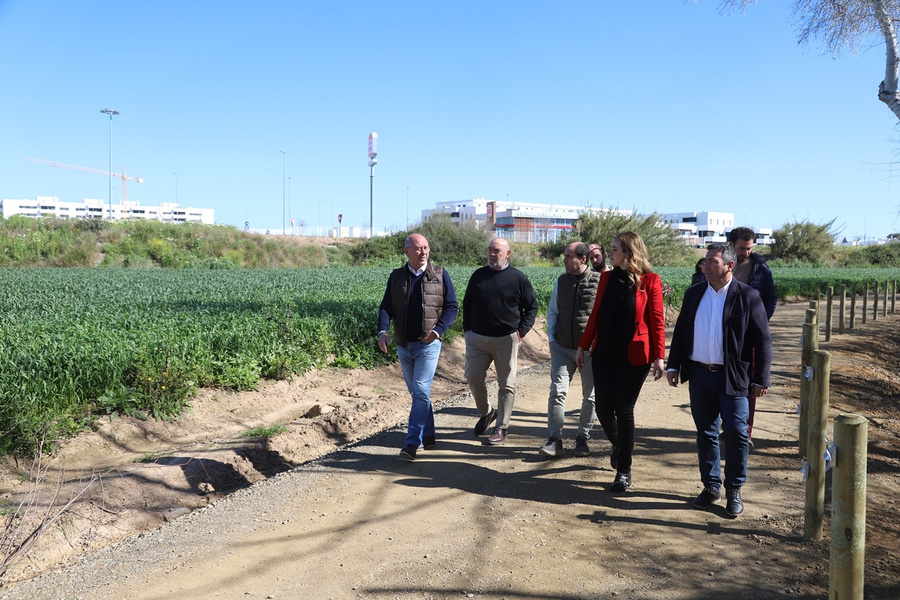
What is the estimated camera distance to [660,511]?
15.7 feet

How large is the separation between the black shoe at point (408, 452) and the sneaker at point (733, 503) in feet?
8.66

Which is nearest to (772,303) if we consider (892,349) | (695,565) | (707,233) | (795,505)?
(795,505)

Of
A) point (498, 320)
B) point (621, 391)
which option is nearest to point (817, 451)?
point (621, 391)

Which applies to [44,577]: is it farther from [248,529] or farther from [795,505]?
[795,505]

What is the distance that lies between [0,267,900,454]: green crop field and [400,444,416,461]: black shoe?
281 cm

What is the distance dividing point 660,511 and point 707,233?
141299mm

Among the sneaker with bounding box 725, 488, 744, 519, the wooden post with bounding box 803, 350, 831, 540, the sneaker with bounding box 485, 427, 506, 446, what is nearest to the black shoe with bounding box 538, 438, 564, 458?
the sneaker with bounding box 485, 427, 506, 446

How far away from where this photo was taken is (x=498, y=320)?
636cm

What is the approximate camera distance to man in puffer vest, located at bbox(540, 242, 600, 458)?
6113 millimetres

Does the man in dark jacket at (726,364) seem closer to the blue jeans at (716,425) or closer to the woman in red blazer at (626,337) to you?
the blue jeans at (716,425)

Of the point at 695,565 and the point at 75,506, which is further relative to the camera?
the point at 75,506

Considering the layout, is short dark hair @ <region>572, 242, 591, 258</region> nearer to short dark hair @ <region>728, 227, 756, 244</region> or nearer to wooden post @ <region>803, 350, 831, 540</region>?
short dark hair @ <region>728, 227, 756, 244</region>

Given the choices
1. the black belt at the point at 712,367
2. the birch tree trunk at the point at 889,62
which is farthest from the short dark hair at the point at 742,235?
the birch tree trunk at the point at 889,62

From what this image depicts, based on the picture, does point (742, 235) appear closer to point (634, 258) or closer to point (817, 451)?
point (634, 258)
